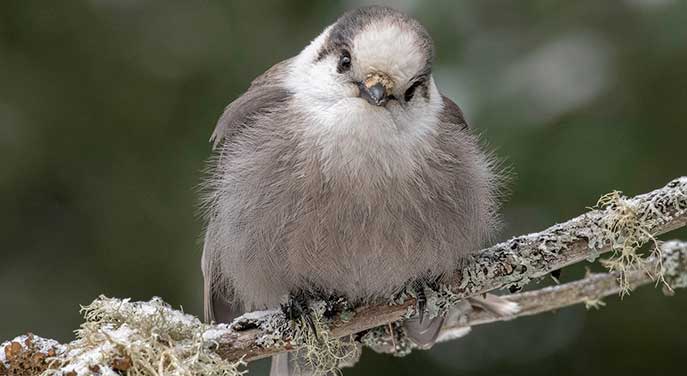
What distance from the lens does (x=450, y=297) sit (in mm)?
3482

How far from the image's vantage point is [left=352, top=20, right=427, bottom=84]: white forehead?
340 centimetres

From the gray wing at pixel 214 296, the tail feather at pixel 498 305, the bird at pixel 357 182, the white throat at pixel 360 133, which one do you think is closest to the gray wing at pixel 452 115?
the bird at pixel 357 182

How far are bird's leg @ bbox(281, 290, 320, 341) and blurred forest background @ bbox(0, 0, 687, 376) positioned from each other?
1.19 metres

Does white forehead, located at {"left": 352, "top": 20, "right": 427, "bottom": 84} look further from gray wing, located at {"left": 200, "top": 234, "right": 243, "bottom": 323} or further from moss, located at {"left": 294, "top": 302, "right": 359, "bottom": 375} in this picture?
gray wing, located at {"left": 200, "top": 234, "right": 243, "bottom": 323}

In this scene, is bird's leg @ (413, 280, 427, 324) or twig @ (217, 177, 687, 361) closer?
twig @ (217, 177, 687, 361)

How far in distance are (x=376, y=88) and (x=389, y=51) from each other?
0.62 ft

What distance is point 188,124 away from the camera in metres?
4.91

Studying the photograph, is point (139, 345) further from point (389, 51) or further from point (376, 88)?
point (389, 51)

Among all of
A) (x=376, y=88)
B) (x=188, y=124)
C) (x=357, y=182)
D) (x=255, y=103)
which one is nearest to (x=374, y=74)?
(x=376, y=88)

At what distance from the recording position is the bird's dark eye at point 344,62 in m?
3.49

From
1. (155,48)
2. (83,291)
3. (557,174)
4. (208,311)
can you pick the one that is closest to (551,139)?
(557,174)

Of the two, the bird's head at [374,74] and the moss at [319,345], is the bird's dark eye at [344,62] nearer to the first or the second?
the bird's head at [374,74]

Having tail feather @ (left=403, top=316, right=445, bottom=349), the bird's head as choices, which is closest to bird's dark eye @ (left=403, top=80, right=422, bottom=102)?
the bird's head

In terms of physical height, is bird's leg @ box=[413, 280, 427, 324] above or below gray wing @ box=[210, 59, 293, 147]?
below
